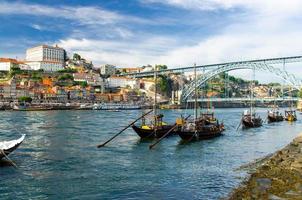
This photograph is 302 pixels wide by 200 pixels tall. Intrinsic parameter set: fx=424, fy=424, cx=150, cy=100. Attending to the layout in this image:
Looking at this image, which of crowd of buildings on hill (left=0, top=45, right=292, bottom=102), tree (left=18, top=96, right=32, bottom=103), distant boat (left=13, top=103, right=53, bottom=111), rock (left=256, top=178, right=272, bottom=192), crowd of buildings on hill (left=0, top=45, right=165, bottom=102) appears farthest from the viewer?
→ crowd of buildings on hill (left=0, top=45, right=292, bottom=102)

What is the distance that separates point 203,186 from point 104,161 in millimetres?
7176

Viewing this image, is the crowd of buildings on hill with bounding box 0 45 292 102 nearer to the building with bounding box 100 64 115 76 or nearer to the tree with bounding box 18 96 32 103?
the building with bounding box 100 64 115 76

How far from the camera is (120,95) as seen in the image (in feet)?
464

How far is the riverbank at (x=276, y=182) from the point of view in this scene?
13836 millimetres

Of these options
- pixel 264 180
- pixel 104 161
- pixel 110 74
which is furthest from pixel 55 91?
Result: pixel 264 180

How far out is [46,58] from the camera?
158 meters

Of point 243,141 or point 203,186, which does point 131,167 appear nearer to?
point 203,186

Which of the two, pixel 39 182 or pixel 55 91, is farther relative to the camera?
pixel 55 91

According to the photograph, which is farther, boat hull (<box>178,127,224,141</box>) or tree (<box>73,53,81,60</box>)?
tree (<box>73,53,81,60</box>)

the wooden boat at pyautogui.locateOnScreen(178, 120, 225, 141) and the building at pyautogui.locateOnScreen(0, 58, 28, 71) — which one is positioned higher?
the building at pyautogui.locateOnScreen(0, 58, 28, 71)

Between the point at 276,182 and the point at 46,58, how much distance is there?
149828 millimetres

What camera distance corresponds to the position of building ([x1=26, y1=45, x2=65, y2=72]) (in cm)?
15300

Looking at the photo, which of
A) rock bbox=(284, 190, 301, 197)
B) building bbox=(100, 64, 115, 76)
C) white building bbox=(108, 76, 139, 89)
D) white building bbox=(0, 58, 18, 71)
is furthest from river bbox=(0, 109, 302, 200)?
building bbox=(100, 64, 115, 76)

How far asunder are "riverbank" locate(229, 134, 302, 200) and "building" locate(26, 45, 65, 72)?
462 ft
